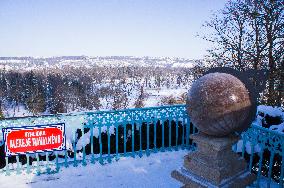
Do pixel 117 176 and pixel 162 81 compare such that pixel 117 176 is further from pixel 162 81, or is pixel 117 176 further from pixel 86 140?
pixel 162 81

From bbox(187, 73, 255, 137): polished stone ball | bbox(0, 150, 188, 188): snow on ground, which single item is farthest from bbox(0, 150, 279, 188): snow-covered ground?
bbox(187, 73, 255, 137): polished stone ball

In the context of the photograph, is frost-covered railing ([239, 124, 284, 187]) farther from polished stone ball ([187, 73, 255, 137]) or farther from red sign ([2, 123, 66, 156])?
red sign ([2, 123, 66, 156])

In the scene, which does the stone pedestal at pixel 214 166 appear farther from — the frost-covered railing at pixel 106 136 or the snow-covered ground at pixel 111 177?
the frost-covered railing at pixel 106 136

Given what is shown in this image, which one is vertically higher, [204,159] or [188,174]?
[204,159]

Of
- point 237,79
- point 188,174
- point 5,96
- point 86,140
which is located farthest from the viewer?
point 5,96

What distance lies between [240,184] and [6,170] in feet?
16.3

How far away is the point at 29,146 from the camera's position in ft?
19.9

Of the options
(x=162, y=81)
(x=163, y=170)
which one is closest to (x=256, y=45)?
(x=163, y=170)

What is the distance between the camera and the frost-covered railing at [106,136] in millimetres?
6301

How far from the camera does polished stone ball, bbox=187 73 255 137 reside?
11.8ft

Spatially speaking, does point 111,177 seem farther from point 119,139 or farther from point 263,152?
point 263,152

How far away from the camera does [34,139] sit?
609 cm

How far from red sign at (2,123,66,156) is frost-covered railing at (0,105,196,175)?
150 millimetres

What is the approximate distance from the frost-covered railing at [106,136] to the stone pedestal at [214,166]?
275 cm
